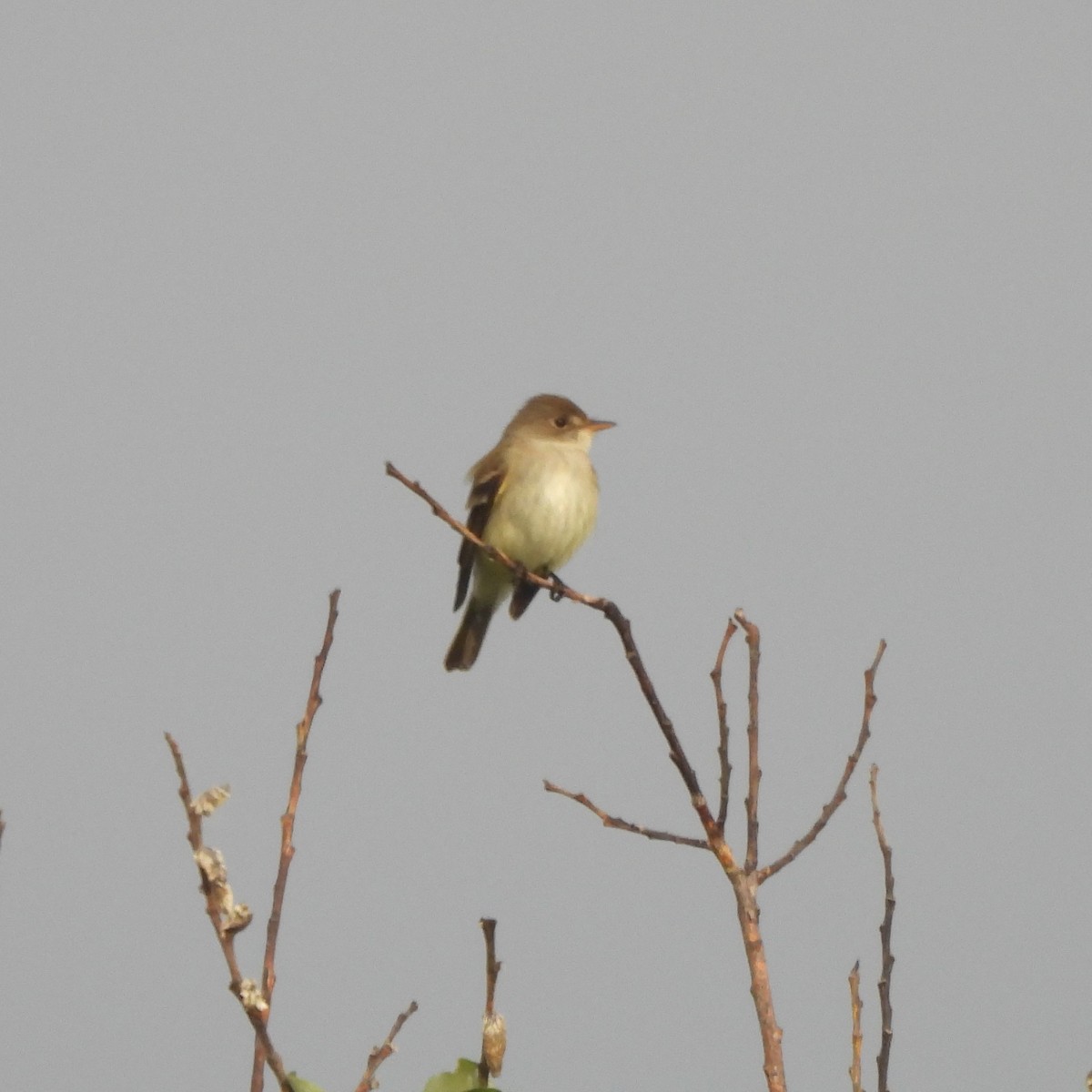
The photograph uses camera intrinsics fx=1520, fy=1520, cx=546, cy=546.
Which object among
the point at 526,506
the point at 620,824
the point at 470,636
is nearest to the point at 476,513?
the point at 526,506

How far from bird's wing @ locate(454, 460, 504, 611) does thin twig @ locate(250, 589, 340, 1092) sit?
138 inches

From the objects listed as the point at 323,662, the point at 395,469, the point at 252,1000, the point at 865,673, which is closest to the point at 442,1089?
the point at 252,1000

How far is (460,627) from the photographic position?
20.5 ft

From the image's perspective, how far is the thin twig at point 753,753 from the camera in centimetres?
236

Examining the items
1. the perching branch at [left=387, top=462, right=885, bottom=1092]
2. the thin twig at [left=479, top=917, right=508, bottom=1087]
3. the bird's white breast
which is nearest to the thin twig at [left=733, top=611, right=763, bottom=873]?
the perching branch at [left=387, top=462, right=885, bottom=1092]

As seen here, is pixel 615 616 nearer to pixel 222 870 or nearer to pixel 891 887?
pixel 891 887

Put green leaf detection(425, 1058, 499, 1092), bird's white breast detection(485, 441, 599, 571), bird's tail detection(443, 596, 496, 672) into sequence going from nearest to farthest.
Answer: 1. green leaf detection(425, 1058, 499, 1092)
2. bird's white breast detection(485, 441, 599, 571)
3. bird's tail detection(443, 596, 496, 672)

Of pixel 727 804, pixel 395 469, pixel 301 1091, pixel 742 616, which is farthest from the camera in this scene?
pixel 395 469

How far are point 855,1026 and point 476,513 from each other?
3.71 m

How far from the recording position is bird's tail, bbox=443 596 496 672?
6.21 m

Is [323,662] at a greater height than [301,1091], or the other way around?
[323,662]

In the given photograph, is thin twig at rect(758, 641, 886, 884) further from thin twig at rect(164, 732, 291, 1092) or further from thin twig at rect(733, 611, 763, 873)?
thin twig at rect(164, 732, 291, 1092)

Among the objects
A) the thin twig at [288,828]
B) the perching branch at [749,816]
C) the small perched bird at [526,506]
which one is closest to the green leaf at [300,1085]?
the thin twig at [288,828]

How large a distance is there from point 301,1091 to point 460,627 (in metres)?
4.48
